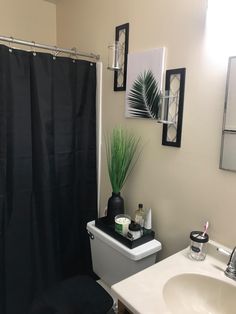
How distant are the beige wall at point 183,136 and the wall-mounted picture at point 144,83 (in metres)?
0.05

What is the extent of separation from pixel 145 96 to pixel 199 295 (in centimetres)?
100

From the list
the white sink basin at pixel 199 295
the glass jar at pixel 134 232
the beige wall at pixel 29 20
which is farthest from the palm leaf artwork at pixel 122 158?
the beige wall at pixel 29 20

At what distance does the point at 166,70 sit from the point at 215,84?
0.97ft

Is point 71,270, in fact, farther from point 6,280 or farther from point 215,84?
point 215,84

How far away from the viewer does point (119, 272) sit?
1456 millimetres

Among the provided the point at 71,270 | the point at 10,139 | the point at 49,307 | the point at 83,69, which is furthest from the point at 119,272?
the point at 83,69

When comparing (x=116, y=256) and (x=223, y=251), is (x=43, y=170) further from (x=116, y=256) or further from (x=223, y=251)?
(x=223, y=251)

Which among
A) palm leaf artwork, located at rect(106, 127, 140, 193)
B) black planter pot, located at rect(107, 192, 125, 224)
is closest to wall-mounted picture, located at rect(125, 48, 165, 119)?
palm leaf artwork, located at rect(106, 127, 140, 193)

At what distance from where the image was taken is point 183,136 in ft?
4.27

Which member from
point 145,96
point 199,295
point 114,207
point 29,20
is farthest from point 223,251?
point 29,20

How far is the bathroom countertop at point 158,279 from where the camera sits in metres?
0.92

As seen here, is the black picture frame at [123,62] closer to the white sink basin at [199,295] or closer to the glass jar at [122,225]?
the glass jar at [122,225]

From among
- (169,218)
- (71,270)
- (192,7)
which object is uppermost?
(192,7)

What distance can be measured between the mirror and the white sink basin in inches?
18.9
